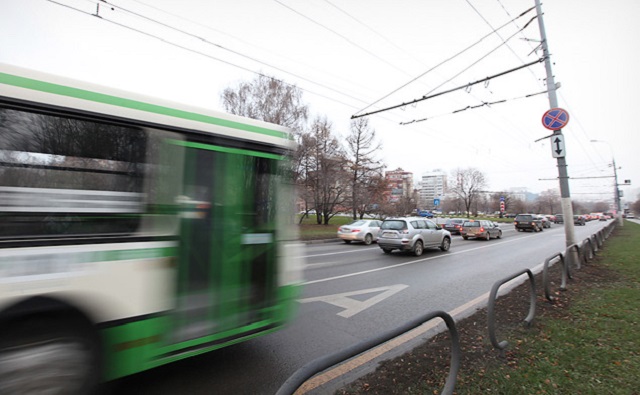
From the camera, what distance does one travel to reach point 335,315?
5.11 meters

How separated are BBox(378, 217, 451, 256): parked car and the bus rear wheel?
1125cm

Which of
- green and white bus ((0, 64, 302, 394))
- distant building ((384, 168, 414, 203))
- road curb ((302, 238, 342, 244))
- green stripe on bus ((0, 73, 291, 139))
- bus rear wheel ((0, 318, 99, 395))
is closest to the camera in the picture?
bus rear wheel ((0, 318, 99, 395))

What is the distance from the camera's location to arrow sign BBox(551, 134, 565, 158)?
30.4ft

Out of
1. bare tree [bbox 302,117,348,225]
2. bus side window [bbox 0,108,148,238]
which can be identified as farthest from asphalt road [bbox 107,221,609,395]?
bare tree [bbox 302,117,348,225]

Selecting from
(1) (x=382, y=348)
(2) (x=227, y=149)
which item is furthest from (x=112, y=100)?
(1) (x=382, y=348)

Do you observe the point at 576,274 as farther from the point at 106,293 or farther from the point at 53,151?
the point at 53,151

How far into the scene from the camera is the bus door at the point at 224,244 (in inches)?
119

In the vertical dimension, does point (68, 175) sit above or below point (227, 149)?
below

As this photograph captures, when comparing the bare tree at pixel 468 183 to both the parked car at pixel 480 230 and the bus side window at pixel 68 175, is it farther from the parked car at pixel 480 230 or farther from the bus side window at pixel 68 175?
the bus side window at pixel 68 175

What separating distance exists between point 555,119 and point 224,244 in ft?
34.3

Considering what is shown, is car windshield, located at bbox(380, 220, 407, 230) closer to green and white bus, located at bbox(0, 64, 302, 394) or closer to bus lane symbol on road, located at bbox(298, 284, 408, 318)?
bus lane symbol on road, located at bbox(298, 284, 408, 318)

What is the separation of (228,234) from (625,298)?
7.58m

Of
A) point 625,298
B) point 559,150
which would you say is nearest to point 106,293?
point 625,298

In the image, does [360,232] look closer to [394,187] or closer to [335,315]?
[335,315]
